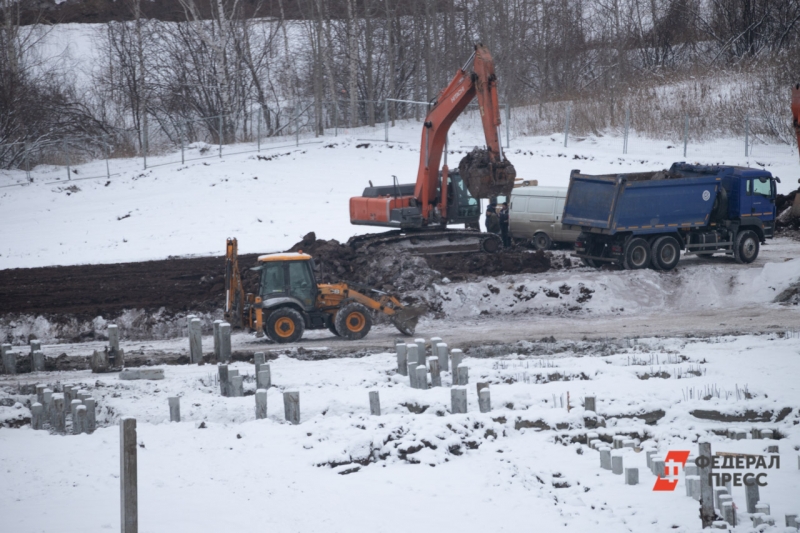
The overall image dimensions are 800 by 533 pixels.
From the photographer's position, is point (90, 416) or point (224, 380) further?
point (224, 380)

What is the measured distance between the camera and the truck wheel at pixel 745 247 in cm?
2084

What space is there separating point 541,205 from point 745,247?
18.2 ft

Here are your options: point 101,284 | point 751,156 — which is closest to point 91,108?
point 101,284

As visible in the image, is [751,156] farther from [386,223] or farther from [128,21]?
[128,21]

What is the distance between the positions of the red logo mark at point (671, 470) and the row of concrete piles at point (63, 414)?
21.1ft

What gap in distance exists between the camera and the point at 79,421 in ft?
32.7

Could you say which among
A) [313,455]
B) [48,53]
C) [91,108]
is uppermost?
[48,53]

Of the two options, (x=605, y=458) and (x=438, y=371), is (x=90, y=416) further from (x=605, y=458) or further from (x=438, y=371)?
(x=605, y=458)

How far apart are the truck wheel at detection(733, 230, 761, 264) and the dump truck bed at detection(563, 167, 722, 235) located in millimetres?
1212

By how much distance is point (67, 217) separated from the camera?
99.8 feet

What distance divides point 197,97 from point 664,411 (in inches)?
1384

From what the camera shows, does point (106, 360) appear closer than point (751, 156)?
Yes

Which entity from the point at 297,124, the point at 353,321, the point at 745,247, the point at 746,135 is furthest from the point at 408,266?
the point at 746,135

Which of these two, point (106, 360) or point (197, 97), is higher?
point (197, 97)
